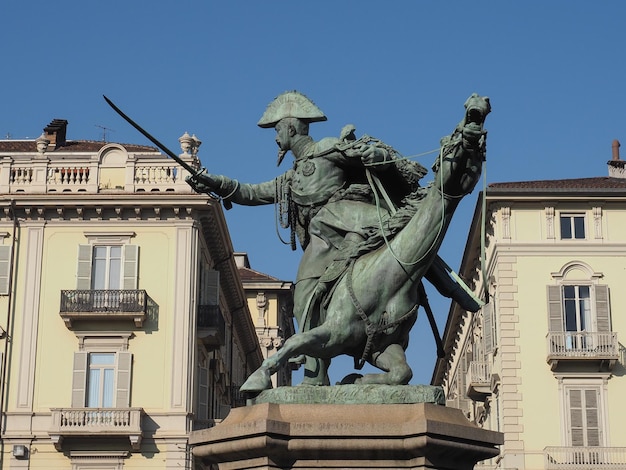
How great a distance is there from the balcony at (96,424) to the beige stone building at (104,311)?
31 mm

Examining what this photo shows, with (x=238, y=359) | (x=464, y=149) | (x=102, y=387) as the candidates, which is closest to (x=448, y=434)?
(x=464, y=149)

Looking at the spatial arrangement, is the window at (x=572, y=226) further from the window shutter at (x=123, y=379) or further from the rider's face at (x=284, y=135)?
the rider's face at (x=284, y=135)

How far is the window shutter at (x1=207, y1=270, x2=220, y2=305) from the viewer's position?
4559 centimetres

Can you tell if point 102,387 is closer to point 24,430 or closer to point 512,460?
point 24,430

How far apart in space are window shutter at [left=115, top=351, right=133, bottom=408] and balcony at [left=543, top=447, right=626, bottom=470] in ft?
45.4

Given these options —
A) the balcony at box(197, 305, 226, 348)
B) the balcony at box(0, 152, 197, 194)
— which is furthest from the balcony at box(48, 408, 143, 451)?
the balcony at box(0, 152, 197, 194)

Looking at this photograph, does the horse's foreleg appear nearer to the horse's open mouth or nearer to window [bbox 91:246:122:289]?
Result: the horse's open mouth

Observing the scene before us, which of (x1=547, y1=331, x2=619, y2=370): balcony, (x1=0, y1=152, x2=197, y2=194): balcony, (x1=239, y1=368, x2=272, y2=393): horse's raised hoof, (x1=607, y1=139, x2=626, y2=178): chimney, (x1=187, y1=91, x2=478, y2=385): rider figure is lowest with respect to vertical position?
(x1=239, y1=368, x2=272, y2=393): horse's raised hoof

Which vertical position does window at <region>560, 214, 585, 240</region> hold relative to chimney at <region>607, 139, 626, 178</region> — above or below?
below

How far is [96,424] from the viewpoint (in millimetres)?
40156

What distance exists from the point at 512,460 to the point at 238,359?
19.3 meters

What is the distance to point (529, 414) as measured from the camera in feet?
145

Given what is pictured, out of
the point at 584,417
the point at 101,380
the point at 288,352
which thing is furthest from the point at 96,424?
the point at 288,352

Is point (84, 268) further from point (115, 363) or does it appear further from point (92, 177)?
point (115, 363)
